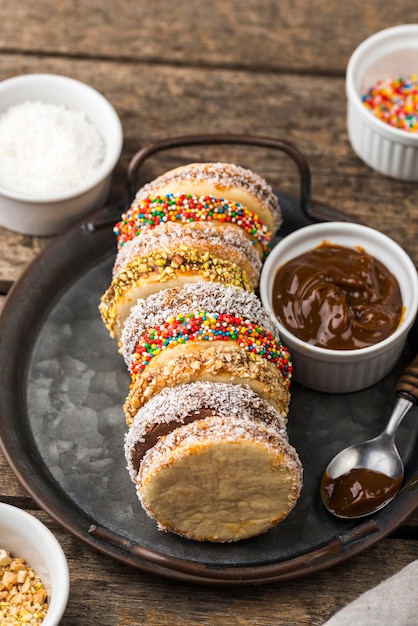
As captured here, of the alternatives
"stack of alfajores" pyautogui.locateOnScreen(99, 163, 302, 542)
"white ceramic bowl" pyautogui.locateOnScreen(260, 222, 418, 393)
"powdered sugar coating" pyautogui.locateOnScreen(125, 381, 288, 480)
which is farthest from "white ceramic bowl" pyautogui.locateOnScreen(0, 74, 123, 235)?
"powdered sugar coating" pyautogui.locateOnScreen(125, 381, 288, 480)

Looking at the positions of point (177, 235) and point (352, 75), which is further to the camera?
point (352, 75)

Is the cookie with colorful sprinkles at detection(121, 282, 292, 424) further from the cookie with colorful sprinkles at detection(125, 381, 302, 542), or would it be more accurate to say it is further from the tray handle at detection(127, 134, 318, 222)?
the tray handle at detection(127, 134, 318, 222)

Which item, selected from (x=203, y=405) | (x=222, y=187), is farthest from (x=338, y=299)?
(x=203, y=405)

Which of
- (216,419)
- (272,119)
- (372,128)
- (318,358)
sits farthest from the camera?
(272,119)

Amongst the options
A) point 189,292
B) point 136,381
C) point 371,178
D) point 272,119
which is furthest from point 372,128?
point 136,381

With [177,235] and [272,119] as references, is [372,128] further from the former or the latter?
[177,235]
